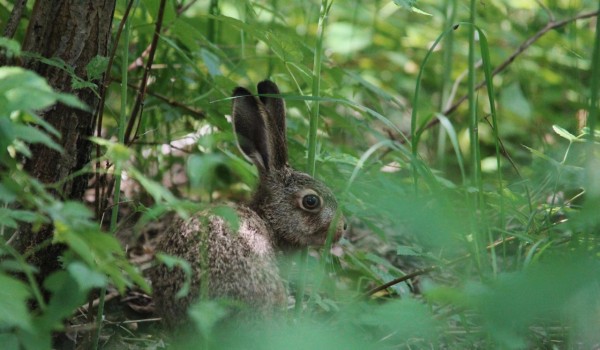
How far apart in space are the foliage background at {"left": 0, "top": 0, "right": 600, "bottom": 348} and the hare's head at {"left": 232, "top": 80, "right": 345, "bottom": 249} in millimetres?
127

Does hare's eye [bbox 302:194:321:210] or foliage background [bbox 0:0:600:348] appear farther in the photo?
hare's eye [bbox 302:194:321:210]

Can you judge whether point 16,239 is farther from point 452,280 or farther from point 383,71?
point 383,71

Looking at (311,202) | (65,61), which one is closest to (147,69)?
(65,61)

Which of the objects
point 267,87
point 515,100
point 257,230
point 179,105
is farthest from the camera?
point 515,100

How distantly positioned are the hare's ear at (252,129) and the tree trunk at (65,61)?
0.88 m

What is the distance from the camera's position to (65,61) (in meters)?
3.60

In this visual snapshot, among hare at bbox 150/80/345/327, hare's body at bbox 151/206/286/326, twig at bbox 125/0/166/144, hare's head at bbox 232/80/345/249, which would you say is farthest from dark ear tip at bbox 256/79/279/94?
hare's body at bbox 151/206/286/326

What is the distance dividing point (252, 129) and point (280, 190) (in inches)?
15.4

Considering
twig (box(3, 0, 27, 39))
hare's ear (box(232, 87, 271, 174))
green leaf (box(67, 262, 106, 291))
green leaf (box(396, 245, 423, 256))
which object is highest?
twig (box(3, 0, 27, 39))

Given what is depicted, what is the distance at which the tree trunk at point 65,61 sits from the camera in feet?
11.7

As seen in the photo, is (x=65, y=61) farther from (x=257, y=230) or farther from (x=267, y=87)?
(x=257, y=230)

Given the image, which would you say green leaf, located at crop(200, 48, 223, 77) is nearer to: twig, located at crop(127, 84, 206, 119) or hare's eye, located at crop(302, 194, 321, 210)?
twig, located at crop(127, 84, 206, 119)

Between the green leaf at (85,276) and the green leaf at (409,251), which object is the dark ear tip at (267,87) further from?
the green leaf at (85,276)

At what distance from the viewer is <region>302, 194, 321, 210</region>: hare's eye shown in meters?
4.46
